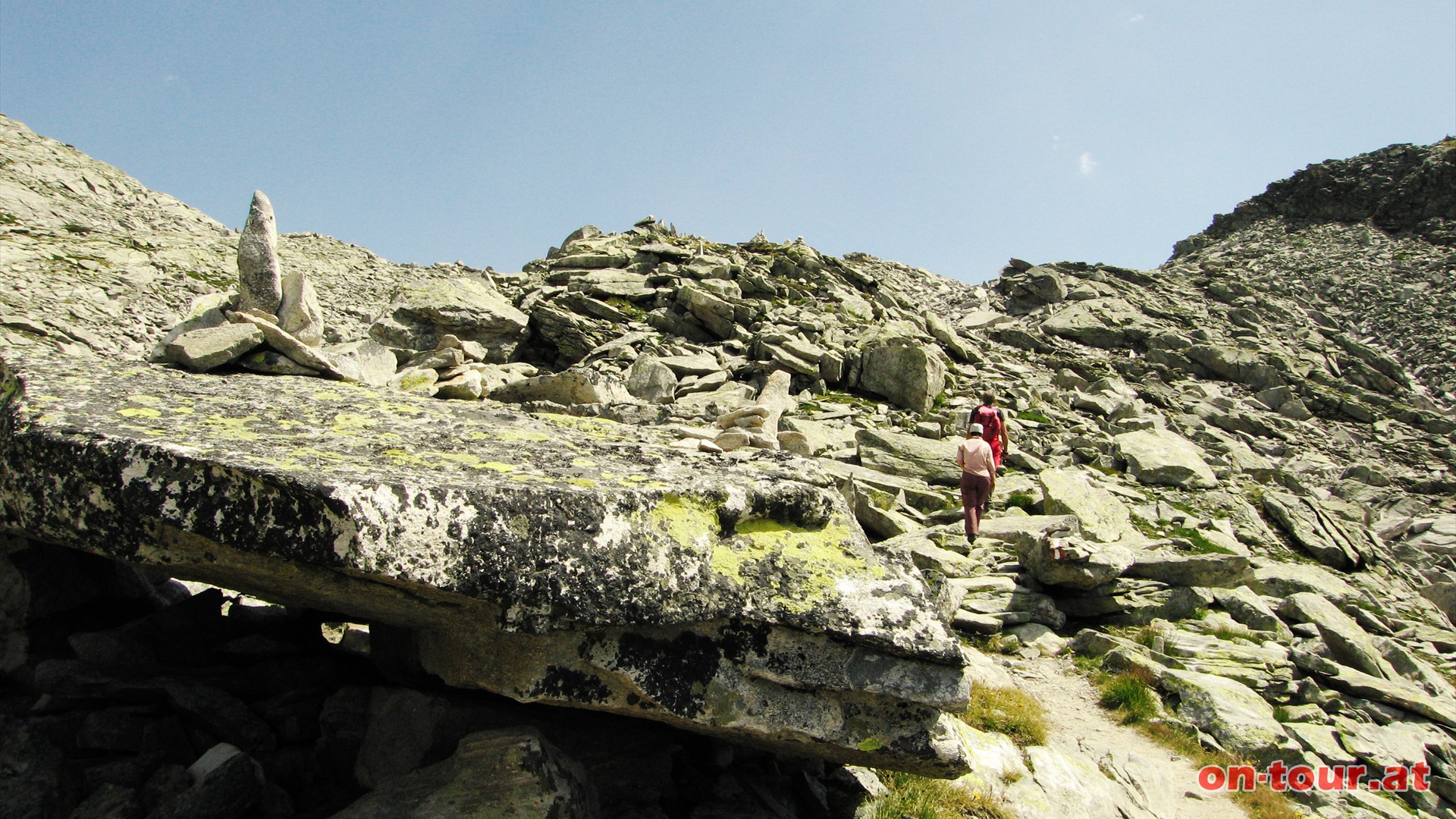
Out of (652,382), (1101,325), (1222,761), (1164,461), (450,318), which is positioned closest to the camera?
(1222,761)

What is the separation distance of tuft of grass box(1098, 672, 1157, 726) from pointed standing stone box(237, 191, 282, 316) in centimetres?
1322

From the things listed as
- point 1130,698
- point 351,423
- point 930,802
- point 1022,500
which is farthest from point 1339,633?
point 351,423

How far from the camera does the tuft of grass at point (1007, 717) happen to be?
343 inches

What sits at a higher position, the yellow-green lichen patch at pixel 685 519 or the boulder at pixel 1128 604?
the yellow-green lichen patch at pixel 685 519

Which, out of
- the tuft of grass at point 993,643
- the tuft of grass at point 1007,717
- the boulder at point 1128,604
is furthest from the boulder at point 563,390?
the boulder at point 1128,604

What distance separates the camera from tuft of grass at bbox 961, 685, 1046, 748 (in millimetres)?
8719

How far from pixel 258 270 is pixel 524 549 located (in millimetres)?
7549

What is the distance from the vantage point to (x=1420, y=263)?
214 ft

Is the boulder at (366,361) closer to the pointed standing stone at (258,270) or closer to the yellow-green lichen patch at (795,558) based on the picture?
the pointed standing stone at (258,270)

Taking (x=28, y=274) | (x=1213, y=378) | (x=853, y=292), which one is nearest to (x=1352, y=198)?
(x=1213, y=378)

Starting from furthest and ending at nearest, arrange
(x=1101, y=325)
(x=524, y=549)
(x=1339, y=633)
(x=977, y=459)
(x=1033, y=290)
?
(x=1033, y=290) → (x=1101, y=325) → (x=977, y=459) → (x=1339, y=633) → (x=524, y=549)

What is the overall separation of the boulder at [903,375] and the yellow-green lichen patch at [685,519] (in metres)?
22.7

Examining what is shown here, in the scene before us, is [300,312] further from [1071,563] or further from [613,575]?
[1071,563]

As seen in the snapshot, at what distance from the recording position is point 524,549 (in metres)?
4.68
